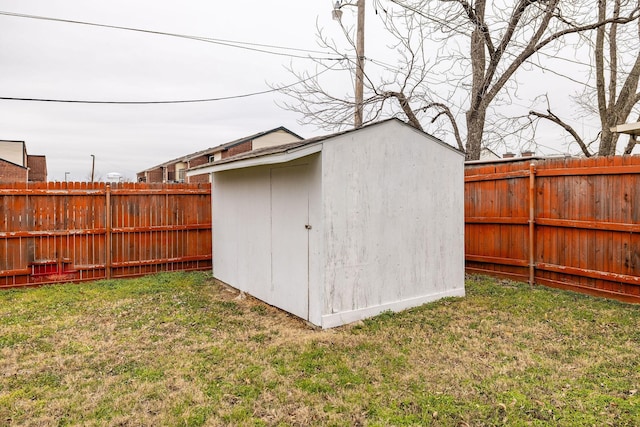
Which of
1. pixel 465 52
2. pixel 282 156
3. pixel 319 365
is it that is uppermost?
pixel 465 52

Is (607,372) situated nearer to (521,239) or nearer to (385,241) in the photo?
(385,241)

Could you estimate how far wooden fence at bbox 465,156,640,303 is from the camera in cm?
531

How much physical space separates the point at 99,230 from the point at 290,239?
14.5ft

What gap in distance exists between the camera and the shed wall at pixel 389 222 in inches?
177

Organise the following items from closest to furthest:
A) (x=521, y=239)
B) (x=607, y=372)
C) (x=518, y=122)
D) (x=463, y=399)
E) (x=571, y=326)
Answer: (x=463, y=399) → (x=607, y=372) → (x=571, y=326) → (x=521, y=239) → (x=518, y=122)

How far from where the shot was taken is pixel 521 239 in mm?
6668

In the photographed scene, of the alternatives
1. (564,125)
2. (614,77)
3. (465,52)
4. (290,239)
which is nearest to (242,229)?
(290,239)

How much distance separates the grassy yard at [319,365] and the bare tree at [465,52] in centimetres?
628

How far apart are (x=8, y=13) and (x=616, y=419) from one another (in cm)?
1184

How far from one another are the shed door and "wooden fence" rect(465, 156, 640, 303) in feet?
13.4

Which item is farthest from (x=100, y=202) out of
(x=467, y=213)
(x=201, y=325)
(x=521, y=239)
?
(x=521, y=239)

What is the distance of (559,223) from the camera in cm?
602

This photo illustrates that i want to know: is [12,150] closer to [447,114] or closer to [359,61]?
[359,61]

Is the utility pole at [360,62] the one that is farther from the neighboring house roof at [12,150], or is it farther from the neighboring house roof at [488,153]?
the neighboring house roof at [12,150]
